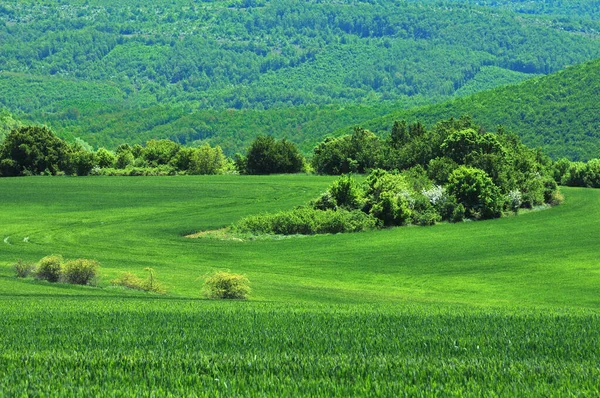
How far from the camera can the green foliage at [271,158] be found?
119m

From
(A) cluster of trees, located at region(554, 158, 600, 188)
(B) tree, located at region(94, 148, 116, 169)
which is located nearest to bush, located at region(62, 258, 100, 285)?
(A) cluster of trees, located at region(554, 158, 600, 188)

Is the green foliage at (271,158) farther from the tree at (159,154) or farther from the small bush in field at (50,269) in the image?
the small bush in field at (50,269)

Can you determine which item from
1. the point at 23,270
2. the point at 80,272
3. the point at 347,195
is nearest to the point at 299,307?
the point at 80,272

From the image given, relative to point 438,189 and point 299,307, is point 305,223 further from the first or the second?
point 299,307

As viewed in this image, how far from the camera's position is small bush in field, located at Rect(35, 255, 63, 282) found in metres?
40.5

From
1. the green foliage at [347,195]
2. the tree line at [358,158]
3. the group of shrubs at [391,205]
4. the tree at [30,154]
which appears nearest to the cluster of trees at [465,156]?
the tree line at [358,158]

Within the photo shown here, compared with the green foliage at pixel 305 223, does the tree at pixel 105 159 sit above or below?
above

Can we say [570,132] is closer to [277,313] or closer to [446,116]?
[446,116]

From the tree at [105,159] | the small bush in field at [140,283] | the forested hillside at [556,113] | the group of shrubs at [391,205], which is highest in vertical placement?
the forested hillside at [556,113]

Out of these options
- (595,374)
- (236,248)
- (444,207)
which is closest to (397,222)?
(444,207)

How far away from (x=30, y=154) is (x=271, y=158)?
2928cm

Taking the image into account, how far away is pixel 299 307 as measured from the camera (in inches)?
1129

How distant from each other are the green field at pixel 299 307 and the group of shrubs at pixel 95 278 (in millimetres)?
872

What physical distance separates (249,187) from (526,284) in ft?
171
